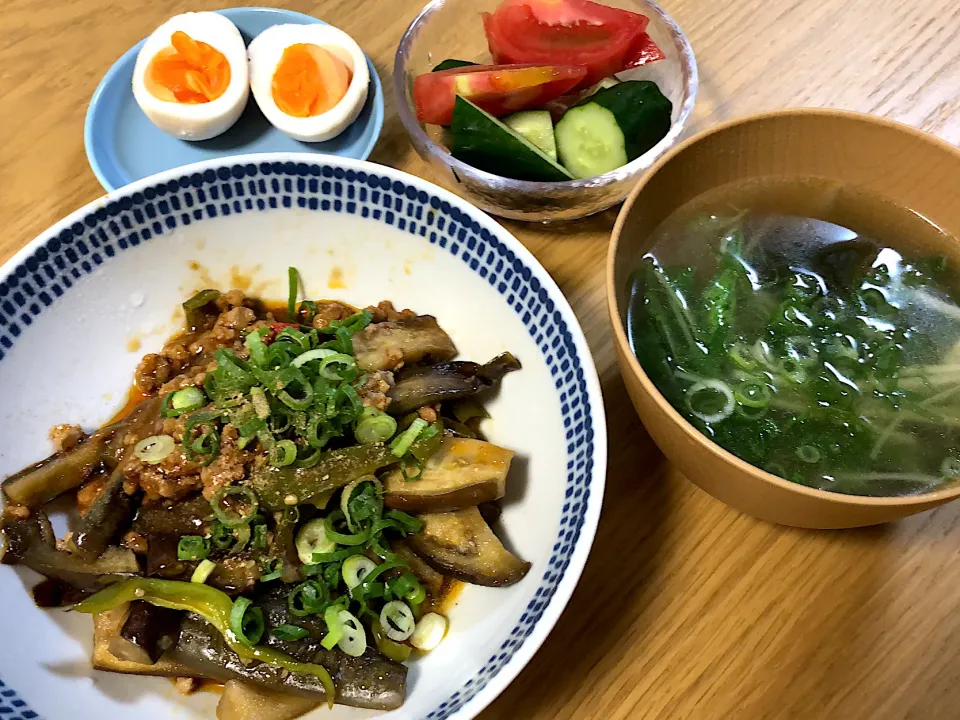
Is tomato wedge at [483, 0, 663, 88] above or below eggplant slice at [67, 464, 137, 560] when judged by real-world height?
above

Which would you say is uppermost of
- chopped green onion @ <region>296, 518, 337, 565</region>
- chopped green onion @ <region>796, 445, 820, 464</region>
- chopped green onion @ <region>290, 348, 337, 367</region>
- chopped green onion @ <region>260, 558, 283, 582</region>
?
chopped green onion @ <region>290, 348, 337, 367</region>

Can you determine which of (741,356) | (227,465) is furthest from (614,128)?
(227,465)

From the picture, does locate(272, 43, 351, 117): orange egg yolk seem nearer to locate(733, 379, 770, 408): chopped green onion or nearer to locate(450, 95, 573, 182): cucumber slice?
locate(450, 95, 573, 182): cucumber slice

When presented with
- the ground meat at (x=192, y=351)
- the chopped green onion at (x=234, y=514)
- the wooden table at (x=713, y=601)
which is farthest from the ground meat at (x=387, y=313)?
the chopped green onion at (x=234, y=514)

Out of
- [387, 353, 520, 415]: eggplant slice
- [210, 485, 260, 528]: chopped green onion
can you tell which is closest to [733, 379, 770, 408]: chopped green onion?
[387, 353, 520, 415]: eggplant slice

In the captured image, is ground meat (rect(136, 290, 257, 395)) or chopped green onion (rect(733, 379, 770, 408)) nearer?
chopped green onion (rect(733, 379, 770, 408))

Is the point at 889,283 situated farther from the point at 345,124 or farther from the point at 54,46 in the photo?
the point at 54,46
